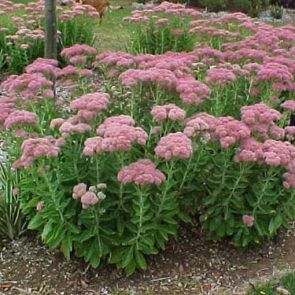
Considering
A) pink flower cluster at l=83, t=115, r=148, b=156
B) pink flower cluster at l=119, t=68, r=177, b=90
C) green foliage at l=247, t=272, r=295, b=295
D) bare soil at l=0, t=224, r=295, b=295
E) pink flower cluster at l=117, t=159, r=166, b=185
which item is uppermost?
pink flower cluster at l=119, t=68, r=177, b=90

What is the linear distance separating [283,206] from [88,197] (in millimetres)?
1427

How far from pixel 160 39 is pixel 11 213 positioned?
4.34m

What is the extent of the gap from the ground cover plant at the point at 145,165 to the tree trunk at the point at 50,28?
1.13m

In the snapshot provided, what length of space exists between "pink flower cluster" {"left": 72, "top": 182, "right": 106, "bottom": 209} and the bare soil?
728 millimetres

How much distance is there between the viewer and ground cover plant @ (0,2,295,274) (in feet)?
11.3

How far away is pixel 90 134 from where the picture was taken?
379 centimetres

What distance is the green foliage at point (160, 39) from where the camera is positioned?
25.6 ft

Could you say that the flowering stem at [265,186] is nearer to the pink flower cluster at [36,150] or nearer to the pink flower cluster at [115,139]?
the pink flower cluster at [115,139]

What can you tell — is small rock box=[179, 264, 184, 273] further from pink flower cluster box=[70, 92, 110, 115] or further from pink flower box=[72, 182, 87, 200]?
pink flower cluster box=[70, 92, 110, 115]

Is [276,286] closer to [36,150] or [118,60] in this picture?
[36,150]

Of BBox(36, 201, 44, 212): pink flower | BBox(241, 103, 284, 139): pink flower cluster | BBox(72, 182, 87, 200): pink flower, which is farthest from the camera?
BBox(241, 103, 284, 139): pink flower cluster

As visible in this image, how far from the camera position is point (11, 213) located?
417 centimetres

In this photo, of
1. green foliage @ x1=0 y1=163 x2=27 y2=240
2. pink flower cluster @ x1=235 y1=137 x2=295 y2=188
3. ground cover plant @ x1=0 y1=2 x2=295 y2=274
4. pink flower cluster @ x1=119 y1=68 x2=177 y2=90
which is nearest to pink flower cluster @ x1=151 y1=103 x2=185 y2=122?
ground cover plant @ x1=0 y1=2 x2=295 y2=274

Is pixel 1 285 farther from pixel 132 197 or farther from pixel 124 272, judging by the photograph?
pixel 132 197
